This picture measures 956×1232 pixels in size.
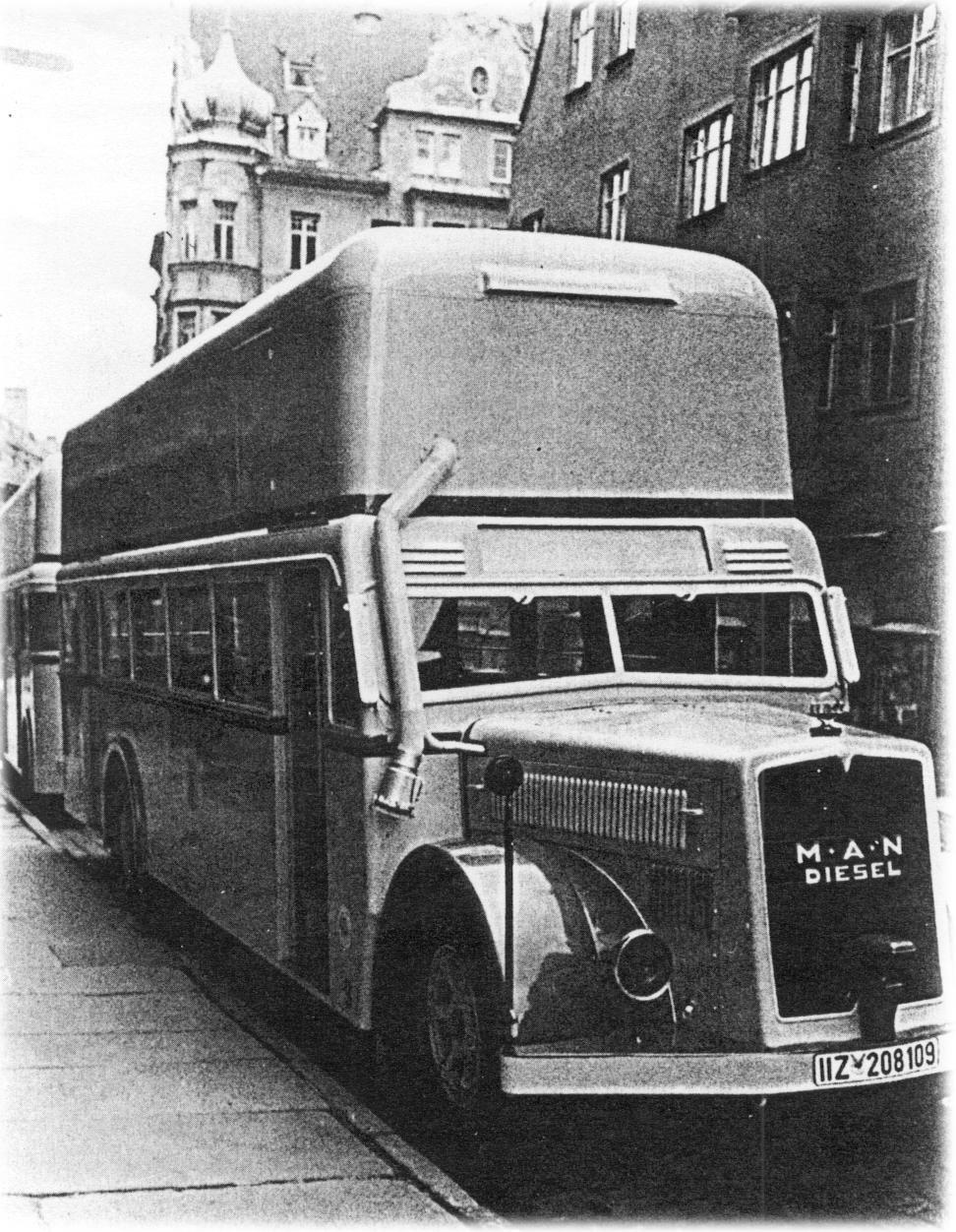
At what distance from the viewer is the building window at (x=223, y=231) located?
173 ft

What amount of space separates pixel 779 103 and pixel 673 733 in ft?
58.5

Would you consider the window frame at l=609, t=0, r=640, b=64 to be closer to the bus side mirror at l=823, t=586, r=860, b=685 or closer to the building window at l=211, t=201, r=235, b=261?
the bus side mirror at l=823, t=586, r=860, b=685

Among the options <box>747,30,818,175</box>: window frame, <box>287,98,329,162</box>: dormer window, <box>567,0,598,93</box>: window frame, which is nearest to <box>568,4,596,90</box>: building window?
<box>567,0,598,93</box>: window frame

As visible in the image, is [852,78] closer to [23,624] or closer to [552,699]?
[23,624]

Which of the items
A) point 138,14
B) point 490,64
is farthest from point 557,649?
point 490,64

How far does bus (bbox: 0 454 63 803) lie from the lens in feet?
49.2

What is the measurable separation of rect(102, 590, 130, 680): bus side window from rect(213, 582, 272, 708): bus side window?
2.64 meters

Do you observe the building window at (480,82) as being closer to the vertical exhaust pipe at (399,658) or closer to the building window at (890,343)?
the building window at (890,343)

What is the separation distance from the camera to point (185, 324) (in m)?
52.6

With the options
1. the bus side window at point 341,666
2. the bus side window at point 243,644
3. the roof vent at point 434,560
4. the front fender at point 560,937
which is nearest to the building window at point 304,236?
the bus side window at point 243,644

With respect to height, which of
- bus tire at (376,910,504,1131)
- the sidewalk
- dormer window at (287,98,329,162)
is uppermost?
dormer window at (287,98,329,162)

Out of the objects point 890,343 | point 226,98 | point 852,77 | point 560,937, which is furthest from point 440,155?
point 560,937

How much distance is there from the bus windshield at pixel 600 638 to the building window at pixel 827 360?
47.0 ft

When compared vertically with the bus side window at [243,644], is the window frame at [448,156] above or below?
above
